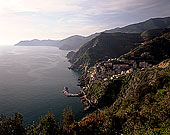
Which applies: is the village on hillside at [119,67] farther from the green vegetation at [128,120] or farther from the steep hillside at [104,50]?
the steep hillside at [104,50]

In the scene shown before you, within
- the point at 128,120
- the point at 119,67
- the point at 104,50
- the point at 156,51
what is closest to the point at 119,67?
the point at 119,67

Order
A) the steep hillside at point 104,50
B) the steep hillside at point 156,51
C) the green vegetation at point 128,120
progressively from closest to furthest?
the green vegetation at point 128,120 < the steep hillside at point 156,51 < the steep hillside at point 104,50

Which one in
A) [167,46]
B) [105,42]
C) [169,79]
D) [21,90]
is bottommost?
[21,90]

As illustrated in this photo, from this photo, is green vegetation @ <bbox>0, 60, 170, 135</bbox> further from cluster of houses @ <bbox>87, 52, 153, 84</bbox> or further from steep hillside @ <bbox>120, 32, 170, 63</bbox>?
steep hillside @ <bbox>120, 32, 170, 63</bbox>

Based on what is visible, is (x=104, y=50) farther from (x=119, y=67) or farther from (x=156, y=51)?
(x=119, y=67)

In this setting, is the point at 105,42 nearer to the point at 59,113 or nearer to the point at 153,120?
the point at 59,113

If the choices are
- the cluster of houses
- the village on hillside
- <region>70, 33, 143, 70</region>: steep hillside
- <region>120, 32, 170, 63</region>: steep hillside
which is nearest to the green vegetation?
the cluster of houses

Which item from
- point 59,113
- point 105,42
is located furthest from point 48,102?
point 105,42

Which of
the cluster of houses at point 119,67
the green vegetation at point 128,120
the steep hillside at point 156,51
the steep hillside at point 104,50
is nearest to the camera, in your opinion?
the green vegetation at point 128,120

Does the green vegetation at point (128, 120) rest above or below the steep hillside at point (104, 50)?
below

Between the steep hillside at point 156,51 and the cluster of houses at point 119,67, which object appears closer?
the cluster of houses at point 119,67

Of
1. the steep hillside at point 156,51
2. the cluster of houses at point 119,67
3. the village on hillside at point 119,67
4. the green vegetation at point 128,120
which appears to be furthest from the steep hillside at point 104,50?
the green vegetation at point 128,120
